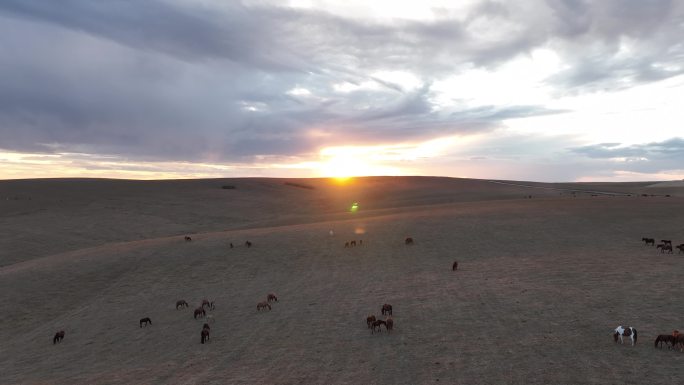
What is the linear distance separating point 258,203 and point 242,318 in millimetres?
64216

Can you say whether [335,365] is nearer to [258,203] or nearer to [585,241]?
[585,241]

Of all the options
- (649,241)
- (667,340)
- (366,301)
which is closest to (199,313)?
(366,301)

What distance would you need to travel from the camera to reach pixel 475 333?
1709 centimetres

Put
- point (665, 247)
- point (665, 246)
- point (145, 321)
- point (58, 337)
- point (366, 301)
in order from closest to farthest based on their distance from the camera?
point (58, 337) < point (366, 301) < point (145, 321) < point (665, 247) < point (665, 246)

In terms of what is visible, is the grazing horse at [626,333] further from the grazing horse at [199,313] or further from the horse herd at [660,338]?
the grazing horse at [199,313]

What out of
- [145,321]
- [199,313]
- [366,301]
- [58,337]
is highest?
[366,301]

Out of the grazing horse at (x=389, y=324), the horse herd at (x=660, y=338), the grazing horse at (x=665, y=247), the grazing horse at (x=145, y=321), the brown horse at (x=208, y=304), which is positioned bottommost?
the grazing horse at (x=145, y=321)

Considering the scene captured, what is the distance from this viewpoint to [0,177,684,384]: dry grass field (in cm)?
1486

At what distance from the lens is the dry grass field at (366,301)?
585 inches

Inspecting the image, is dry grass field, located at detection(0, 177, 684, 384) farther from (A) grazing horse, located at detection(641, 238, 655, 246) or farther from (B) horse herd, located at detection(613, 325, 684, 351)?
(A) grazing horse, located at detection(641, 238, 655, 246)

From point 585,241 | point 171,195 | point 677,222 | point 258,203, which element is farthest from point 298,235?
point 171,195

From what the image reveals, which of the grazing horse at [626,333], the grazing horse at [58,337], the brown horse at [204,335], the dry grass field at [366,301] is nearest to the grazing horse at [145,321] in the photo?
the dry grass field at [366,301]

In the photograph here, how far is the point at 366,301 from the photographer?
2283 cm

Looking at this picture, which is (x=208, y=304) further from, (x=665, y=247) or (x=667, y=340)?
(x=665, y=247)
